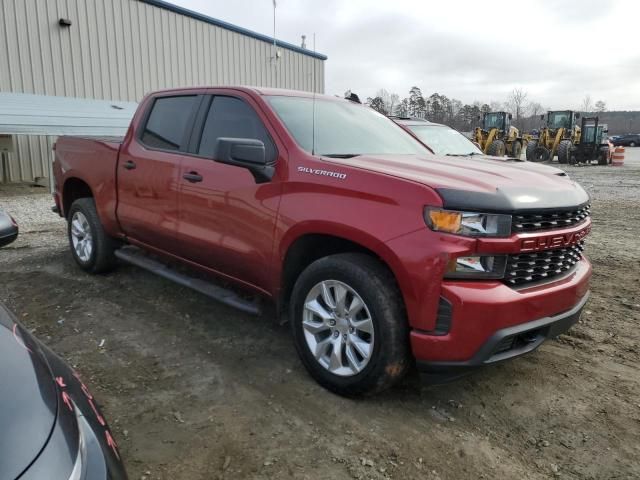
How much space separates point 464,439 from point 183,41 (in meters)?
16.9

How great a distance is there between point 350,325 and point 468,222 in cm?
88

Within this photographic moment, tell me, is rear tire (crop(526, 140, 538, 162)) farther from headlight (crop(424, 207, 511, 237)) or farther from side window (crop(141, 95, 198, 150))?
headlight (crop(424, 207, 511, 237))

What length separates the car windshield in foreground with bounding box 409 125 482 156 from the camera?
27.0ft

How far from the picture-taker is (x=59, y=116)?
12.0 meters

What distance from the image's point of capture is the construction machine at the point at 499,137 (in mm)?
23703

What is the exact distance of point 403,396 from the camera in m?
3.03

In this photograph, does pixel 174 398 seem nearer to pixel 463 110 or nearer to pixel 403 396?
pixel 403 396

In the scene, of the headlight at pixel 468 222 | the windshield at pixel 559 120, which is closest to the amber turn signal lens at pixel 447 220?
the headlight at pixel 468 222

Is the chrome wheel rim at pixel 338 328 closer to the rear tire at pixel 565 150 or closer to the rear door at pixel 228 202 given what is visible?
the rear door at pixel 228 202

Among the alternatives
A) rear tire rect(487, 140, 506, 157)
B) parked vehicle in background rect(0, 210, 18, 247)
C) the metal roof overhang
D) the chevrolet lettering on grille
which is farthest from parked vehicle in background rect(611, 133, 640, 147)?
parked vehicle in background rect(0, 210, 18, 247)

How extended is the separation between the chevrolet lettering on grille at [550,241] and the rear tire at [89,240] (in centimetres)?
397

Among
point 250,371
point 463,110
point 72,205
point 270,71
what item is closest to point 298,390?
point 250,371

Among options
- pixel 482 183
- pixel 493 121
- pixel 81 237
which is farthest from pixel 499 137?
pixel 482 183

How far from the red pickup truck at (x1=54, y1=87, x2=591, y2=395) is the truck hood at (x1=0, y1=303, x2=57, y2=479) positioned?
1.63m
